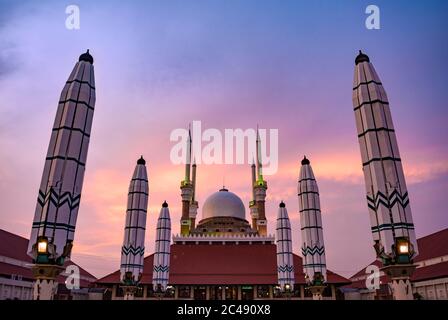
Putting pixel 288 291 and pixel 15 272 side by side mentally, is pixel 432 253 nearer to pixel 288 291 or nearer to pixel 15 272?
pixel 288 291

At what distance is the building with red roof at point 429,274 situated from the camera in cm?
3220

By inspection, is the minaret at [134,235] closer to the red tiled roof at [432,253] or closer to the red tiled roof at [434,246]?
the red tiled roof at [432,253]

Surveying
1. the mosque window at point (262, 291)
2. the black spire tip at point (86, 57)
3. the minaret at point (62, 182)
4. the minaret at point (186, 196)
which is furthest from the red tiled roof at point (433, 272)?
the minaret at point (186, 196)

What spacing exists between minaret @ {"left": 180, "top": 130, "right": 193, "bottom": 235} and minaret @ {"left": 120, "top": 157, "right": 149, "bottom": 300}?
40330mm

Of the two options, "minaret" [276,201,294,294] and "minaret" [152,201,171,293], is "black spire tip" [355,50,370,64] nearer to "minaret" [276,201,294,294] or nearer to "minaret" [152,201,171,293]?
"minaret" [276,201,294,294]

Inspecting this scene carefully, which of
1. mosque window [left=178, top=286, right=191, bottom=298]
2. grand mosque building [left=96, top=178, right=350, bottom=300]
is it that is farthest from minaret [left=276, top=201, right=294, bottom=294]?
mosque window [left=178, top=286, right=191, bottom=298]

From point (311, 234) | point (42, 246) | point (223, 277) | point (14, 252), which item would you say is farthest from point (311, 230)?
point (14, 252)

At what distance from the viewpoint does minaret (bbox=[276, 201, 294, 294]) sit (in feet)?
109

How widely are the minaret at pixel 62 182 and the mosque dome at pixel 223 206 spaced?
50401 mm

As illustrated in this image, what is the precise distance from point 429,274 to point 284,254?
1416 cm

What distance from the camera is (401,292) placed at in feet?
46.5

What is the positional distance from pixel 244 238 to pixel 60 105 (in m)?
43.5
